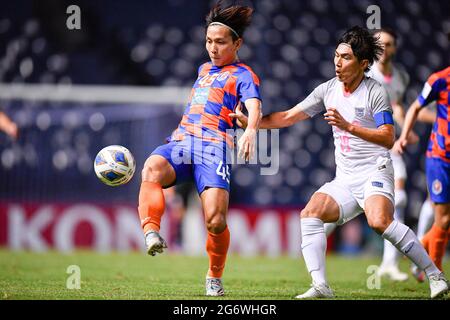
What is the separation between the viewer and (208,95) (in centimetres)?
613

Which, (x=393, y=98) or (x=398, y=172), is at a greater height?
(x=393, y=98)

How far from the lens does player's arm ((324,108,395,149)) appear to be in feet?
18.3

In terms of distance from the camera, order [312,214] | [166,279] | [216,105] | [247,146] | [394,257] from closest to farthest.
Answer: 1. [247,146]
2. [312,214]
3. [216,105]
4. [166,279]
5. [394,257]

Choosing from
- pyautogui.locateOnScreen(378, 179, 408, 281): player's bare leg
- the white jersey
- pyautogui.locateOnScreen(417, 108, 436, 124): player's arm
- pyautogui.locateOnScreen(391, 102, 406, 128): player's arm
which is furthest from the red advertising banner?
the white jersey

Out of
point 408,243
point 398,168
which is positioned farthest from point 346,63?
point 398,168

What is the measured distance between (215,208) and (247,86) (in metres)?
0.94

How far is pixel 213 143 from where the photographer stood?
19.8 feet

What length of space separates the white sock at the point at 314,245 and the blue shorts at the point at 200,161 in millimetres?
662

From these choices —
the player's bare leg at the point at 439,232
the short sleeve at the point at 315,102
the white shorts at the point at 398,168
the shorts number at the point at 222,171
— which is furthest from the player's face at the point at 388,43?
the shorts number at the point at 222,171

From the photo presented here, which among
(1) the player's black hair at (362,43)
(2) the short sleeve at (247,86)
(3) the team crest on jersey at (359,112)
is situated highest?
(1) the player's black hair at (362,43)

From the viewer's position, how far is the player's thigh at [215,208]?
5.76 m

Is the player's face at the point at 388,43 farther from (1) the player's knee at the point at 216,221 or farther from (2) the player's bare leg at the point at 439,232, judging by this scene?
(1) the player's knee at the point at 216,221

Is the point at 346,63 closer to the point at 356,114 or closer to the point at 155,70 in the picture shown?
the point at 356,114
